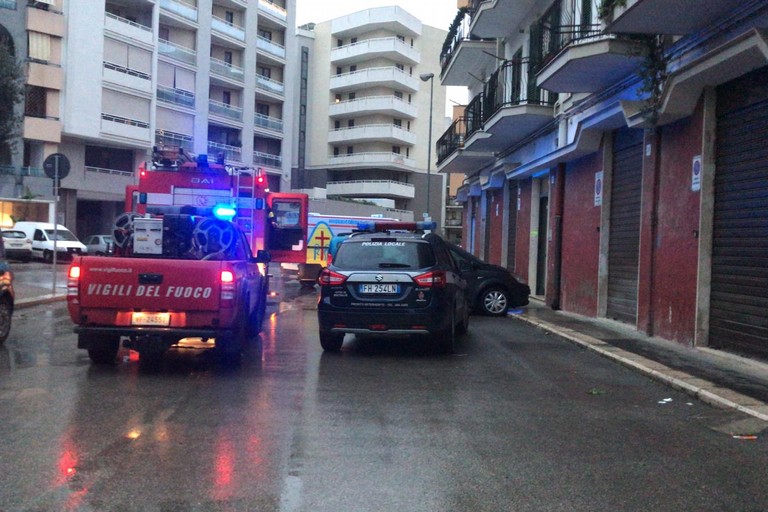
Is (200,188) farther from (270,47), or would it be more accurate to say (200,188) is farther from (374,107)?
(374,107)

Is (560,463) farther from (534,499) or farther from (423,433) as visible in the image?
(423,433)

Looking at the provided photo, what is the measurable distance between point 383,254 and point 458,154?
1634cm

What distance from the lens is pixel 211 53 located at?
5141 centimetres

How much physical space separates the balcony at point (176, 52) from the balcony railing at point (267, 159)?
376 inches

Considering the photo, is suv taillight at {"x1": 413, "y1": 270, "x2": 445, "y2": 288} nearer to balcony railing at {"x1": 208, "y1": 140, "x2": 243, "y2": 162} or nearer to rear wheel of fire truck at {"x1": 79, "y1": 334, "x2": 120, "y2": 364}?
rear wheel of fire truck at {"x1": 79, "y1": 334, "x2": 120, "y2": 364}

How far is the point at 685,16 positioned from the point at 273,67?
166 ft

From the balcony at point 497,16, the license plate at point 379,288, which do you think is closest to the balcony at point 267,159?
the balcony at point 497,16

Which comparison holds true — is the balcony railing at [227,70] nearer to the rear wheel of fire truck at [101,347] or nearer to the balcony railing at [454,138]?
the balcony railing at [454,138]

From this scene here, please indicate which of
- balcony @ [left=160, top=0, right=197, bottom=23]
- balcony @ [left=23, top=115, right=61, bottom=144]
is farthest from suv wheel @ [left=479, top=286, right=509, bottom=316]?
balcony @ [left=160, top=0, right=197, bottom=23]

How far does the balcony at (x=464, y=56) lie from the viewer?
81.2 ft

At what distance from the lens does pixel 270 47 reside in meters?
55.8

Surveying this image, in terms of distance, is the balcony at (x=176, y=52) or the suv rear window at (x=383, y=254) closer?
the suv rear window at (x=383, y=254)

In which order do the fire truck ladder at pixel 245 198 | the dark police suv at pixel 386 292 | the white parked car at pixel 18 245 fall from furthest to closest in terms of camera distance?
Result: the white parked car at pixel 18 245, the fire truck ladder at pixel 245 198, the dark police suv at pixel 386 292

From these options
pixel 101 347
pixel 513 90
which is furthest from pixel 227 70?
pixel 101 347
